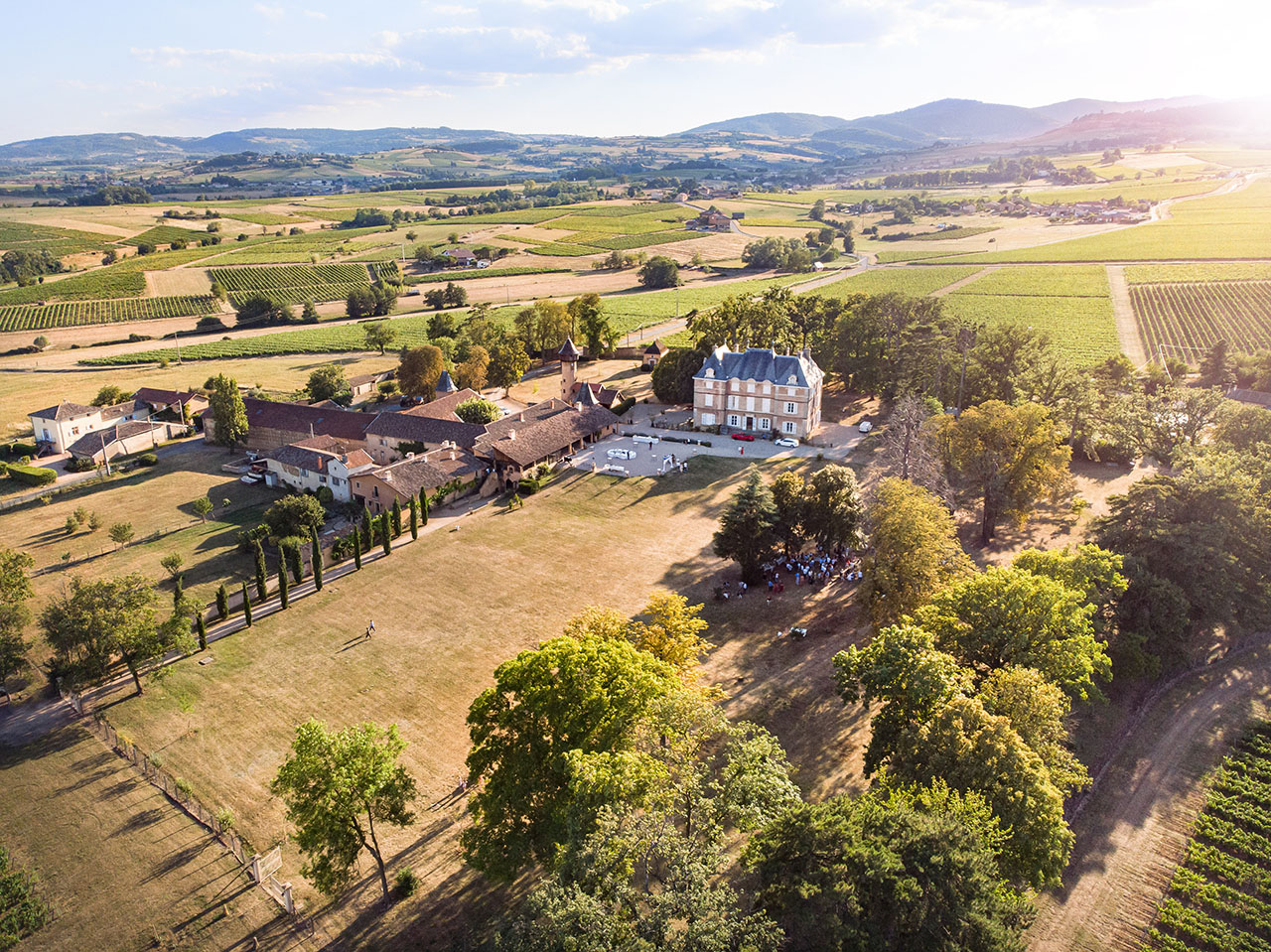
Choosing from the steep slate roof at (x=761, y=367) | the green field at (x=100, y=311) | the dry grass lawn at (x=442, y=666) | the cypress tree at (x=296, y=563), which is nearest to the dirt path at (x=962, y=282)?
the steep slate roof at (x=761, y=367)

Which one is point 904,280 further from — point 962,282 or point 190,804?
point 190,804

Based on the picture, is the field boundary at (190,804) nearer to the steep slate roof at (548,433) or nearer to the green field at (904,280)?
the steep slate roof at (548,433)

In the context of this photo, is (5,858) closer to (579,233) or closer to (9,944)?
(9,944)

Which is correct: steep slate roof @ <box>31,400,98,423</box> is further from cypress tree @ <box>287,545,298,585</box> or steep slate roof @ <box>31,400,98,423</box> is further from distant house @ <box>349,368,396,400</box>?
cypress tree @ <box>287,545,298,585</box>

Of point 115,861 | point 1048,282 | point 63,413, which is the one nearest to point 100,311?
point 63,413

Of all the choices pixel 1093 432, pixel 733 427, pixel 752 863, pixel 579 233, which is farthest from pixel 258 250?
pixel 752 863

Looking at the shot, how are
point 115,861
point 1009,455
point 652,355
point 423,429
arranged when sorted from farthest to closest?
point 652,355 → point 423,429 → point 1009,455 → point 115,861
